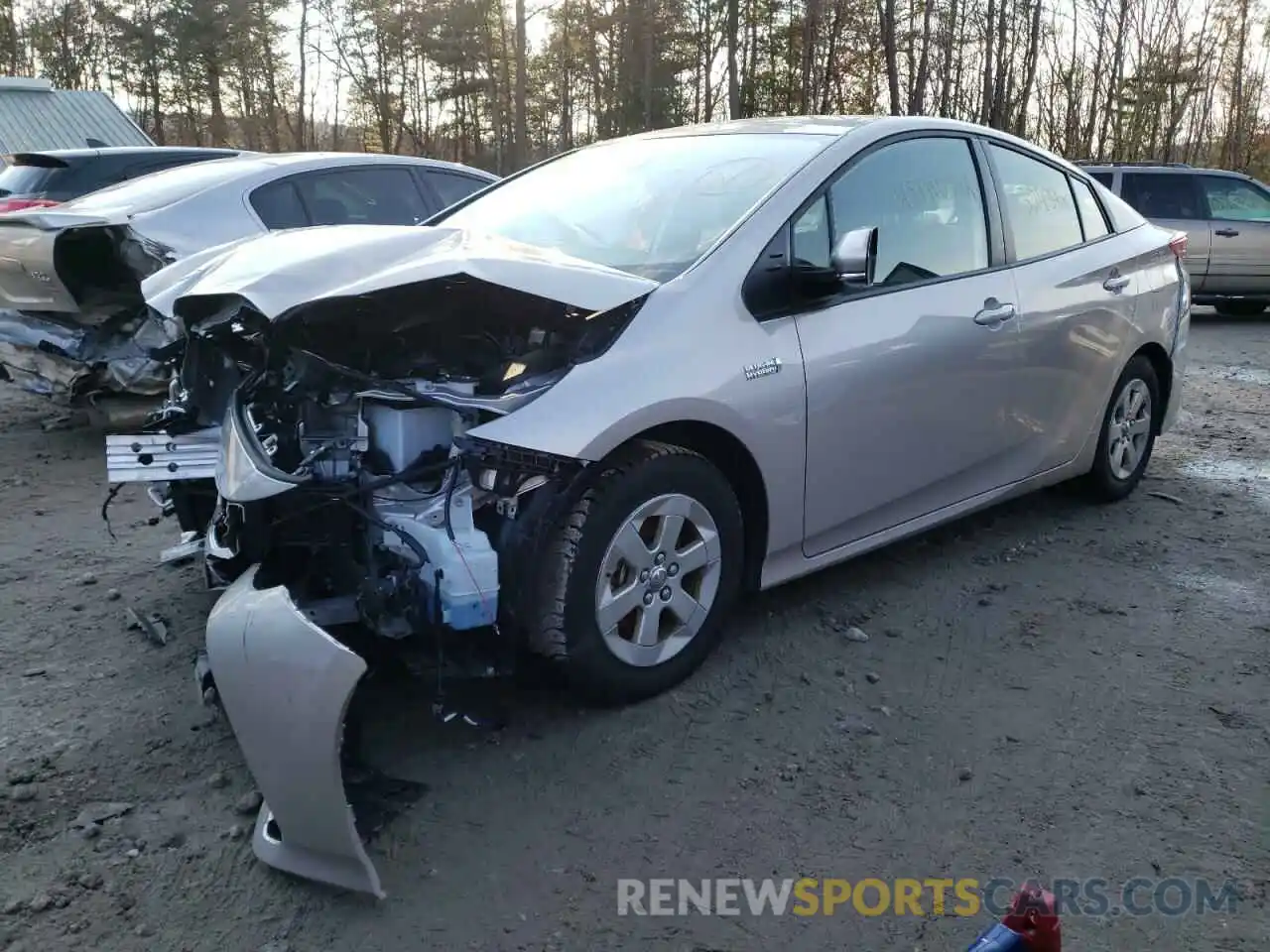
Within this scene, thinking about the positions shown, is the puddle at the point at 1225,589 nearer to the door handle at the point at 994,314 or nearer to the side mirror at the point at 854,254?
the door handle at the point at 994,314

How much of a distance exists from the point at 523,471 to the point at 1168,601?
2701 mm

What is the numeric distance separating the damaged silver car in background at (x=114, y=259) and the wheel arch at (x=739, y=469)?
314 centimetres

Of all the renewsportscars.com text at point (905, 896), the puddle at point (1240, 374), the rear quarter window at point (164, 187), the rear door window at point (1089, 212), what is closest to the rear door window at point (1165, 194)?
the puddle at point (1240, 374)

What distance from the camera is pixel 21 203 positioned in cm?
695

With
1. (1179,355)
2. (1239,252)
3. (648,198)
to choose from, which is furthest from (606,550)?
(1239,252)

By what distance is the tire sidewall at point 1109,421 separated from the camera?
5.01 meters

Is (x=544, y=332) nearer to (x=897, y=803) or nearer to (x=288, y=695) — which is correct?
(x=288, y=695)

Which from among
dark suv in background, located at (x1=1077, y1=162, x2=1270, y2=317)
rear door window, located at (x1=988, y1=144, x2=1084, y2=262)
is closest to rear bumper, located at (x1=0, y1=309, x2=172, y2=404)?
rear door window, located at (x1=988, y1=144, x2=1084, y2=262)

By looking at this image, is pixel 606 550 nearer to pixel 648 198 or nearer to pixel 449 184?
pixel 648 198

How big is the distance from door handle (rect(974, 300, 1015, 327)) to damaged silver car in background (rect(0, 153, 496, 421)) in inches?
146

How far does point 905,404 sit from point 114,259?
168 inches

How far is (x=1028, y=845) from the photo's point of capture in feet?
8.62

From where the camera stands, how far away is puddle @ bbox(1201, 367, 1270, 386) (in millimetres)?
8914

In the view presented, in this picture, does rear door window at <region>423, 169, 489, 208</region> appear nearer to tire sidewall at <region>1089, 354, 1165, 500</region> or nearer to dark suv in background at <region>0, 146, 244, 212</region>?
dark suv in background at <region>0, 146, 244, 212</region>
